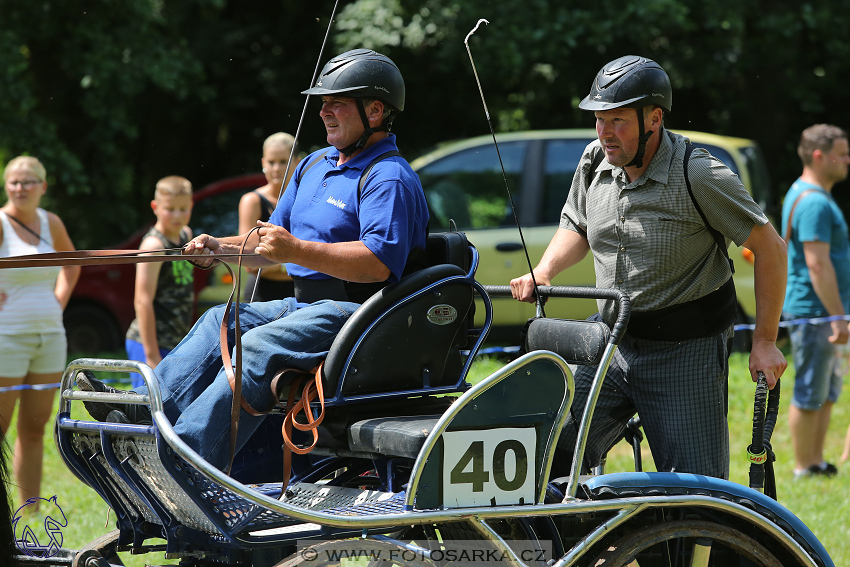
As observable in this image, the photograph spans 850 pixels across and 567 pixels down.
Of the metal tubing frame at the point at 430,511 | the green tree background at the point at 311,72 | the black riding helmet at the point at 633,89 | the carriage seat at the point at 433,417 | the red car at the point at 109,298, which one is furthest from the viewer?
the green tree background at the point at 311,72

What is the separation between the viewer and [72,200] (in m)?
11.9

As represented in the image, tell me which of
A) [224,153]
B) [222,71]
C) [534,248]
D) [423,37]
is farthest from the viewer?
[224,153]

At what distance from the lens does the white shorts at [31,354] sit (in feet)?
16.8

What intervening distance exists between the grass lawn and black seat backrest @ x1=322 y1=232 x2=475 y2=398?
5.30ft

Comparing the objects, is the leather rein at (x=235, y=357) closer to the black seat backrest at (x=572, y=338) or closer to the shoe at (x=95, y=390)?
the shoe at (x=95, y=390)

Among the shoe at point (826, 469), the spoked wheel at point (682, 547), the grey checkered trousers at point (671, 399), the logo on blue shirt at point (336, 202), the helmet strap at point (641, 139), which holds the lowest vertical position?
the shoe at point (826, 469)

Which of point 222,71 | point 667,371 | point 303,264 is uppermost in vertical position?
point 222,71

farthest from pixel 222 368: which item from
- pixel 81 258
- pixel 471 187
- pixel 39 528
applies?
pixel 471 187

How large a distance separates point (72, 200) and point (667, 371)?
10207 mm

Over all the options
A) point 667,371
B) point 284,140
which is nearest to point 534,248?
point 284,140

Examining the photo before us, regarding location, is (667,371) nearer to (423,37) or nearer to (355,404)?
(355,404)

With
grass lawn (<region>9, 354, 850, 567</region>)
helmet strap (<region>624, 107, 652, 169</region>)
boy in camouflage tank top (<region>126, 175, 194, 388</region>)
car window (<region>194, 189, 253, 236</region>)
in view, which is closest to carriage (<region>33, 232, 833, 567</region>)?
helmet strap (<region>624, 107, 652, 169</region>)

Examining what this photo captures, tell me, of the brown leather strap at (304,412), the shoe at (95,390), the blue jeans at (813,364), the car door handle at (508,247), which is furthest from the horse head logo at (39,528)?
the blue jeans at (813,364)

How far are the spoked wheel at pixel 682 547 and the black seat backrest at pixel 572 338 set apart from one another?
573mm
